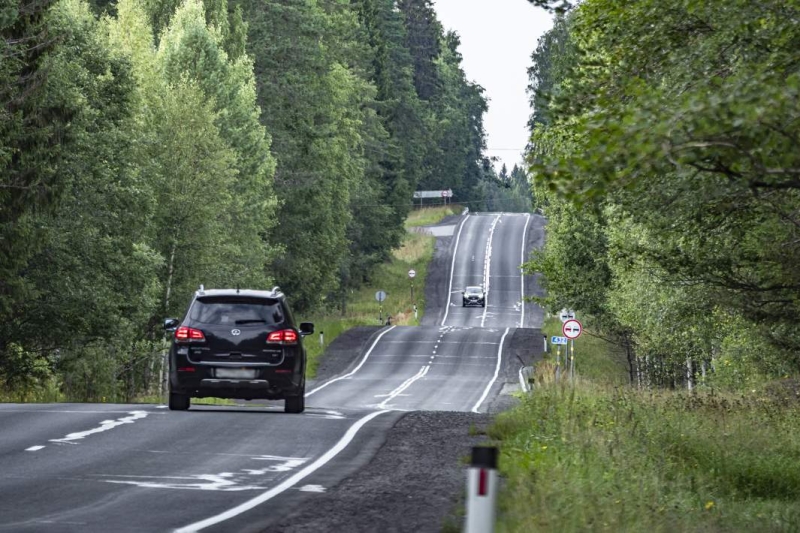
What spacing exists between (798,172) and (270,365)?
1125cm

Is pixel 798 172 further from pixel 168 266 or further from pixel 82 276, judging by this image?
pixel 168 266

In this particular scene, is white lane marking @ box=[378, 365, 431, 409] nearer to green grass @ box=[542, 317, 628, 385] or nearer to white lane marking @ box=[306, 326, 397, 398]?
white lane marking @ box=[306, 326, 397, 398]

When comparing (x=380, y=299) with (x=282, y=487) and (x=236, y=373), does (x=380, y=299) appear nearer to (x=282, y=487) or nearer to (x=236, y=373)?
(x=236, y=373)

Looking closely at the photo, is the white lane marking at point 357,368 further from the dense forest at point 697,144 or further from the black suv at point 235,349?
the black suv at point 235,349

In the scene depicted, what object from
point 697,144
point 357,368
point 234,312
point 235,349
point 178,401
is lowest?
point 357,368

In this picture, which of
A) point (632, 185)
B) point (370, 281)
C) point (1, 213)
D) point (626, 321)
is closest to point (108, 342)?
point (1, 213)

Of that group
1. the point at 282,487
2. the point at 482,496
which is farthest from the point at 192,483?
the point at 482,496

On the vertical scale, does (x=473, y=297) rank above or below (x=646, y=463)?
above

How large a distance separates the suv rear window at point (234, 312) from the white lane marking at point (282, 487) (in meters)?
2.53

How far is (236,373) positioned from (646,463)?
25.0 feet

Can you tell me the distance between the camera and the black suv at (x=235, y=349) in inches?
776

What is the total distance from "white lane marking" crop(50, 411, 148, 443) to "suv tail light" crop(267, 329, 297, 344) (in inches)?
80.8

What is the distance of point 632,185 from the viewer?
33.0 ft

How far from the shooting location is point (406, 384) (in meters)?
54.8
